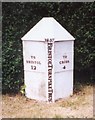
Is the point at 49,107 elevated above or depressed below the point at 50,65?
below

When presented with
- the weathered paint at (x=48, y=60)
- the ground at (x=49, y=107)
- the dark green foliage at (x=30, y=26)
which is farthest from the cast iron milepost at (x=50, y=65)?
the dark green foliage at (x=30, y=26)

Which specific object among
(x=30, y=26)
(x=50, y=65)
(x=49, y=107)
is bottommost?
(x=49, y=107)

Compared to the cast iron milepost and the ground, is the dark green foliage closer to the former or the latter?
the ground

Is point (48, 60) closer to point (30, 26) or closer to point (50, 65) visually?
point (50, 65)

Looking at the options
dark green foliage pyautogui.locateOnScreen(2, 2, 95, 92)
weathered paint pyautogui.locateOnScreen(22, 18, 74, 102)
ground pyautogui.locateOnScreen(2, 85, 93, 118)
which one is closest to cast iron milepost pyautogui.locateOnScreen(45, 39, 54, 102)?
weathered paint pyautogui.locateOnScreen(22, 18, 74, 102)

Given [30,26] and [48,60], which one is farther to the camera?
[30,26]

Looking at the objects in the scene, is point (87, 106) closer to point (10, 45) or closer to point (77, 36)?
point (77, 36)

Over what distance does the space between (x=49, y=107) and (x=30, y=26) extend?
1919mm

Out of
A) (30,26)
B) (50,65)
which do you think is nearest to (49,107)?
(50,65)

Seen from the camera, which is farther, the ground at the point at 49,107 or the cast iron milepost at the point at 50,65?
the cast iron milepost at the point at 50,65

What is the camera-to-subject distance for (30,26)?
700 cm

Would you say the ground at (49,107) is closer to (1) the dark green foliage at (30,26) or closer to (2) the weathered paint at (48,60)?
(2) the weathered paint at (48,60)

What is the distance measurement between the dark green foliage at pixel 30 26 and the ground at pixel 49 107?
418mm

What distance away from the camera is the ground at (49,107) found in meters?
5.81
